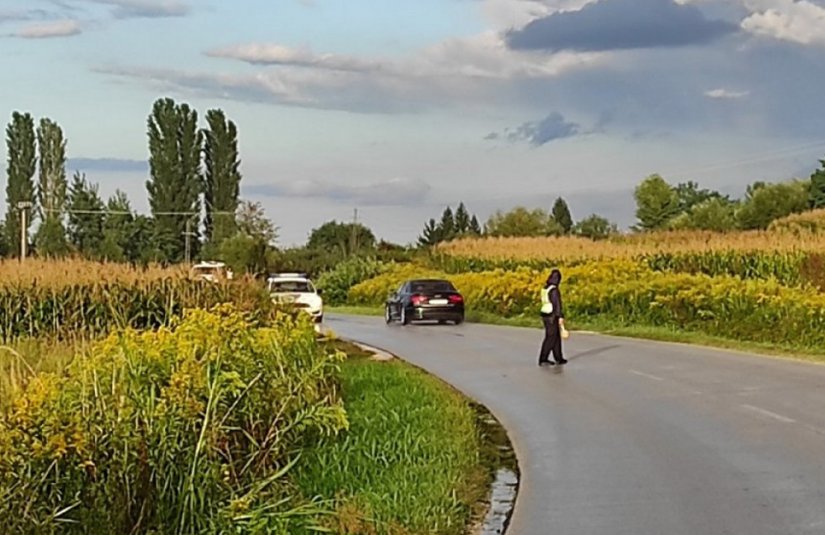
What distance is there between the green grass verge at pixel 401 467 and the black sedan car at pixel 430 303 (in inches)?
1020

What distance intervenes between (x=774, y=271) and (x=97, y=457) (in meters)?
34.5

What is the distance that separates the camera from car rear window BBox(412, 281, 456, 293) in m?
45.7

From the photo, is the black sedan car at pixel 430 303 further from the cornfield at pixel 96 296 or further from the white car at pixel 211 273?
the cornfield at pixel 96 296

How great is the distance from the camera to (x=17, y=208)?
75062 mm

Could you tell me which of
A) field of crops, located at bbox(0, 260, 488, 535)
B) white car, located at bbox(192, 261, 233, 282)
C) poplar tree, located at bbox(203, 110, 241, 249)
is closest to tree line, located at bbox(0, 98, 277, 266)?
poplar tree, located at bbox(203, 110, 241, 249)

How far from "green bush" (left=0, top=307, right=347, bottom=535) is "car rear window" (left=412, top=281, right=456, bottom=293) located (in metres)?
33.0

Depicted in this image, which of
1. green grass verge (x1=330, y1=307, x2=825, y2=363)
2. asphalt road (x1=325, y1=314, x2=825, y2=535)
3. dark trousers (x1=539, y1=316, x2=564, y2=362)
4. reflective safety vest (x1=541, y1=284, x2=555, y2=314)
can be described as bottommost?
asphalt road (x1=325, y1=314, x2=825, y2=535)

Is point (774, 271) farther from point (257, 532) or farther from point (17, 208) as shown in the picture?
point (17, 208)

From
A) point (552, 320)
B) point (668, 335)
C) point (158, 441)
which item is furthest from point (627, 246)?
point (158, 441)

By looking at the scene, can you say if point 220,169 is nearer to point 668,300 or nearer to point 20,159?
point 20,159

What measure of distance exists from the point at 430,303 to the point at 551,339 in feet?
62.8

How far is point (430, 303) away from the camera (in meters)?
45.1

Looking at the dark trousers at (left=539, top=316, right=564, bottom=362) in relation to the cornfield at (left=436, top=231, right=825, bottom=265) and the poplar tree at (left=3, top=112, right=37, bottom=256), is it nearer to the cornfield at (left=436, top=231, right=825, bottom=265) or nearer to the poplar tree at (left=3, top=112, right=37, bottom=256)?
the cornfield at (left=436, top=231, right=825, bottom=265)

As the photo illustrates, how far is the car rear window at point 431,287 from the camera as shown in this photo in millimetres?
45719
